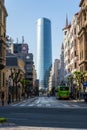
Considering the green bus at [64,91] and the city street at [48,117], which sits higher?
the green bus at [64,91]

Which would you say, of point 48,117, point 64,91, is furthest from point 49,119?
point 64,91

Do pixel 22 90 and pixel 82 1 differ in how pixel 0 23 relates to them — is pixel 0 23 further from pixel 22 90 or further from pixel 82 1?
pixel 22 90

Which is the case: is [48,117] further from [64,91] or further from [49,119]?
[64,91]

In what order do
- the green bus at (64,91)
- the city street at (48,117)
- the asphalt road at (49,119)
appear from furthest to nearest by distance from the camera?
the green bus at (64,91), the city street at (48,117), the asphalt road at (49,119)

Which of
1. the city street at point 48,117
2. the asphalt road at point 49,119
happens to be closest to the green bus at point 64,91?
the city street at point 48,117

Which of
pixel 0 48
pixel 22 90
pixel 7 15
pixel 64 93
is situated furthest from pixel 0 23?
pixel 22 90

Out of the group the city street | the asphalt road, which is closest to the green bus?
the city street

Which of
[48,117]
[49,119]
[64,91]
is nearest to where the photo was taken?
[49,119]

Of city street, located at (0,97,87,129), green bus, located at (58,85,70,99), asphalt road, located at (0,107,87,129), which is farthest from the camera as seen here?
green bus, located at (58,85,70,99)

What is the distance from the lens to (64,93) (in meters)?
104

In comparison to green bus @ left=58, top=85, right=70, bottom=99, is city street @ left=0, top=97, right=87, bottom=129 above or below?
below

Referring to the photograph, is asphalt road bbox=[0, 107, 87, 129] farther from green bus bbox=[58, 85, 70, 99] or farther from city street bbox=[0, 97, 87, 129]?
green bus bbox=[58, 85, 70, 99]

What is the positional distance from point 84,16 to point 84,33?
5.32m

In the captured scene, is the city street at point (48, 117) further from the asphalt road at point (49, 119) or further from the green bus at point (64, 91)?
the green bus at point (64, 91)
